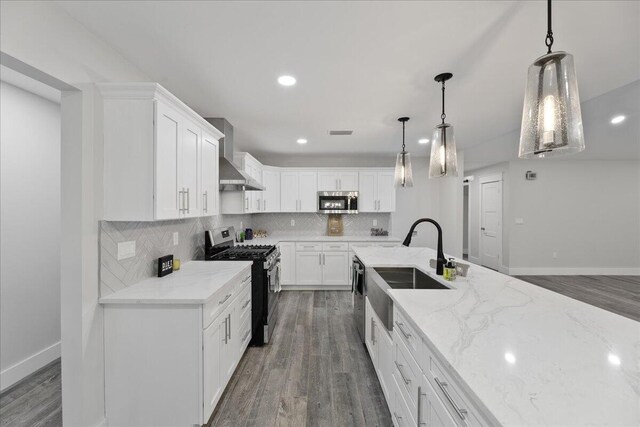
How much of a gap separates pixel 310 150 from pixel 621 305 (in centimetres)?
557

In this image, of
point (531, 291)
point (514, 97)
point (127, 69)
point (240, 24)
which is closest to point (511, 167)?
point (514, 97)

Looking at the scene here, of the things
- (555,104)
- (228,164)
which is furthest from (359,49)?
(228,164)

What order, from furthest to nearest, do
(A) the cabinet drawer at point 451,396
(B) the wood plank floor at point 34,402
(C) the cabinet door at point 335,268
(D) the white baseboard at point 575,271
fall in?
1. (D) the white baseboard at point 575,271
2. (C) the cabinet door at point 335,268
3. (B) the wood plank floor at point 34,402
4. (A) the cabinet drawer at point 451,396

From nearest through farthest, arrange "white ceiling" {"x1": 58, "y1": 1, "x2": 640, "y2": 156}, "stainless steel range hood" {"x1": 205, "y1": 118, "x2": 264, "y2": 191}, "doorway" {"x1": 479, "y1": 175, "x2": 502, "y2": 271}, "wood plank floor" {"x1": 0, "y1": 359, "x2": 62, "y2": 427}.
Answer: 1. "white ceiling" {"x1": 58, "y1": 1, "x2": 640, "y2": 156}
2. "wood plank floor" {"x1": 0, "y1": 359, "x2": 62, "y2": 427}
3. "stainless steel range hood" {"x1": 205, "y1": 118, "x2": 264, "y2": 191}
4. "doorway" {"x1": 479, "y1": 175, "x2": 502, "y2": 271}

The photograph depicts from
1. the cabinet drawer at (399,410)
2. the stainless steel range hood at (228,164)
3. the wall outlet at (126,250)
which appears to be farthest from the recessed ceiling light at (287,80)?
the cabinet drawer at (399,410)

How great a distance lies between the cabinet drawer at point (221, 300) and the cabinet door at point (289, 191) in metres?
2.70

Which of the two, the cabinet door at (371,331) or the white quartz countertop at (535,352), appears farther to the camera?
the cabinet door at (371,331)

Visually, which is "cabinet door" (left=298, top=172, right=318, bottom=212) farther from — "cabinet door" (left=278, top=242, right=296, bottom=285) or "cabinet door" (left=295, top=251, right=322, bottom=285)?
"cabinet door" (left=295, top=251, right=322, bottom=285)

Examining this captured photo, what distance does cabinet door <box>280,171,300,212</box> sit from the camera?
5.27 m

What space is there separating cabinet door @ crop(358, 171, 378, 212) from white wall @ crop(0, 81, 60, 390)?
431 cm

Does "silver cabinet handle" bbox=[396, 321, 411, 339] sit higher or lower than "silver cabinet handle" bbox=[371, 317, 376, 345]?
higher

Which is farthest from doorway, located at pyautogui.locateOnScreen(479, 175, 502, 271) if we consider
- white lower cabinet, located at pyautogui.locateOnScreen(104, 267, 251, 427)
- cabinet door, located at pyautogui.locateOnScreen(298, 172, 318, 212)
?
white lower cabinet, located at pyautogui.locateOnScreen(104, 267, 251, 427)

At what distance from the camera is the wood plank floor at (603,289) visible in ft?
13.4

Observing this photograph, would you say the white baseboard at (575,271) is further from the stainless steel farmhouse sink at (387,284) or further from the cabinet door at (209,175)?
the cabinet door at (209,175)
